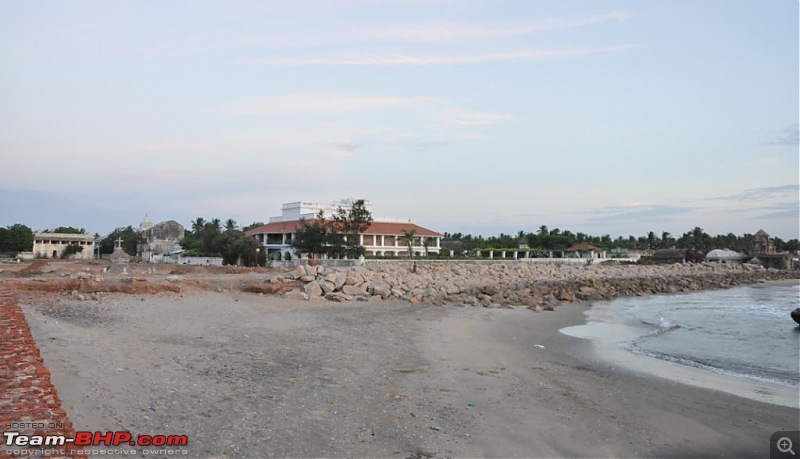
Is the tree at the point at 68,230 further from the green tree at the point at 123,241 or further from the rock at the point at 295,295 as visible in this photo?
the rock at the point at 295,295

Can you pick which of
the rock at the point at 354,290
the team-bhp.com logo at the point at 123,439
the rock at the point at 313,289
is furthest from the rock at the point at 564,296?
the team-bhp.com logo at the point at 123,439

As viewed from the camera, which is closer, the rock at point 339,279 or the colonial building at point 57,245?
the rock at point 339,279

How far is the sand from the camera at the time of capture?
664 cm

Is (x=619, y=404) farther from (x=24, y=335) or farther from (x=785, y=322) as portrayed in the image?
(x=785, y=322)

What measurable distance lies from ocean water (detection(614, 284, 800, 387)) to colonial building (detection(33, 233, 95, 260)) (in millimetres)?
80973

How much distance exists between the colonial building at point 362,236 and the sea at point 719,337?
34.4m

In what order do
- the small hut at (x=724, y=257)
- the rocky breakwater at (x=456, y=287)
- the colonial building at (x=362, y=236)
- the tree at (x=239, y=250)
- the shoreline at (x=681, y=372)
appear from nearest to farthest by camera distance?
the shoreline at (x=681, y=372)
the rocky breakwater at (x=456, y=287)
the tree at (x=239, y=250)
the colonial building at (x=362, y=236)
the small hut at (x=724, y=257)

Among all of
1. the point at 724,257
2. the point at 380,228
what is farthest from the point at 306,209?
→ the point at 724,257

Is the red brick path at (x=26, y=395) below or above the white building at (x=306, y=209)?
below

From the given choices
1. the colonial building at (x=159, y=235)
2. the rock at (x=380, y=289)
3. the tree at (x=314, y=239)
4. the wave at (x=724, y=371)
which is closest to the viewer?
the wave at (x=724, y=371)

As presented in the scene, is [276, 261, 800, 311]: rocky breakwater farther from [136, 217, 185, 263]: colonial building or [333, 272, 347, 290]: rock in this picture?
[136, 217, 185, 263]: colonial building

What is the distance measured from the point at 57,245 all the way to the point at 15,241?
6.10m

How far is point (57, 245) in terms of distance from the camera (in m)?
82.4

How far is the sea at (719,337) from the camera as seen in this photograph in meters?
14.1
